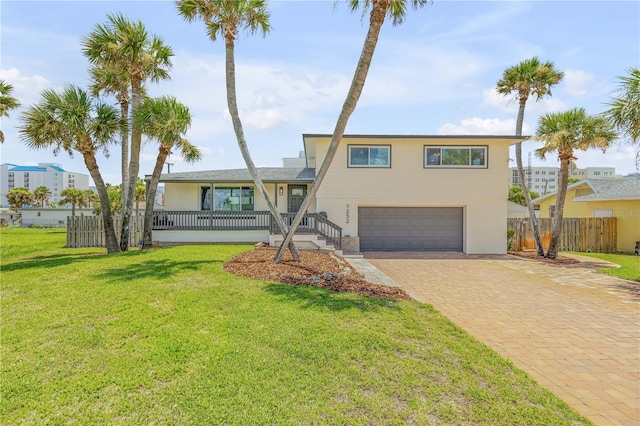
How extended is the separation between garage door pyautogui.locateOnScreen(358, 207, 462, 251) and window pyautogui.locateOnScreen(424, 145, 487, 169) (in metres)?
2.10

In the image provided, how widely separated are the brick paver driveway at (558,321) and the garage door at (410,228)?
406cm

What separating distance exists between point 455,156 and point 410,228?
12.8ft

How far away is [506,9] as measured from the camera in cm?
963

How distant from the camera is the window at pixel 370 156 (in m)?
15.4

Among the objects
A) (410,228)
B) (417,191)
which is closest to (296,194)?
(410,228)

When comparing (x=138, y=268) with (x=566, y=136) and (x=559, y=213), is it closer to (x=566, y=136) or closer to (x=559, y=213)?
(x=566, y=136)

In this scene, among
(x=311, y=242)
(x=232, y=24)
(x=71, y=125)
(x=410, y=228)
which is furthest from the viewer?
(x=410, y=228)

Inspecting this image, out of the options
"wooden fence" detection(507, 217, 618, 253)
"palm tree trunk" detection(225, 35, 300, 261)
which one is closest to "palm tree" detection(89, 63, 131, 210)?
"palm tree trunk" detection(225, 35, 300, 261)

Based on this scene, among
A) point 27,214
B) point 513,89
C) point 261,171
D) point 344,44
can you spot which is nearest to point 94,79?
point 261,171

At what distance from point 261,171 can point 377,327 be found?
50.2 ft

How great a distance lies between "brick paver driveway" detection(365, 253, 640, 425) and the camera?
145 inches

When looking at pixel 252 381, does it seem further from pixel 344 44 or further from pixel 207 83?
pixel 207 83

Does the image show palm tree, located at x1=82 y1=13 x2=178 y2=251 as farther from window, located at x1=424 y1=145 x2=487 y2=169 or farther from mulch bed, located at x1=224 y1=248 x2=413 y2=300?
window, located at x1=424 y1=145 x2=487 y2=169

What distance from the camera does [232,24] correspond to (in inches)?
381
